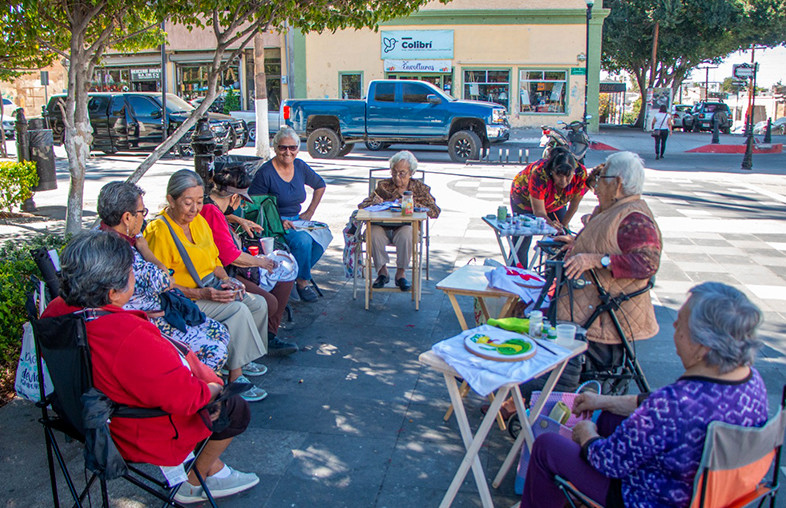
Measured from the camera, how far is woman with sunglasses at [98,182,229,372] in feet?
11.3

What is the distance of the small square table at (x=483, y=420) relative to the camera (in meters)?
2.78

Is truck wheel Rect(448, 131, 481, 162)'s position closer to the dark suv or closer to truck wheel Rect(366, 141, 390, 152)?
truck wheel Rect(366, 141, 390, 152)

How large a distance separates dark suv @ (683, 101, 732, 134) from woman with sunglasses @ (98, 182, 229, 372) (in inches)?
1292

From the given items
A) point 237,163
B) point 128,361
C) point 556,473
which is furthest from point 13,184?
point 556,473

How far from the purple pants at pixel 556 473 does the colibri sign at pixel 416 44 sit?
26.6 m

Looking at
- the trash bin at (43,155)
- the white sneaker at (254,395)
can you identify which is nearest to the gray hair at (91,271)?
the white sneaker at (254,395)

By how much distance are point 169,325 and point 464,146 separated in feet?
46.9

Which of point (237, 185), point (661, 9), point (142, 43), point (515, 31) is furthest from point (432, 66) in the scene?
point (237, 185)

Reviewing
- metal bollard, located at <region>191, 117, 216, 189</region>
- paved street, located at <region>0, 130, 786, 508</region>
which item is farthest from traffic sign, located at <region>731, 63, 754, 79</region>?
metal bollard, located at <region>191, 117, 216, 189</region>

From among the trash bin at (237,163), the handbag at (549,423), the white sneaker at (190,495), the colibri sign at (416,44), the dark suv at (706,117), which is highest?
the colibri sign at (416,44)

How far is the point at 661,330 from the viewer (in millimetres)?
5352

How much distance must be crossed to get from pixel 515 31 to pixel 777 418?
26.7 meters

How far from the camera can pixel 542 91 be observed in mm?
27312

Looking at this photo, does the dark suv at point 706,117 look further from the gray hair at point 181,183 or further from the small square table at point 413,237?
the gray hair at point 181,183
